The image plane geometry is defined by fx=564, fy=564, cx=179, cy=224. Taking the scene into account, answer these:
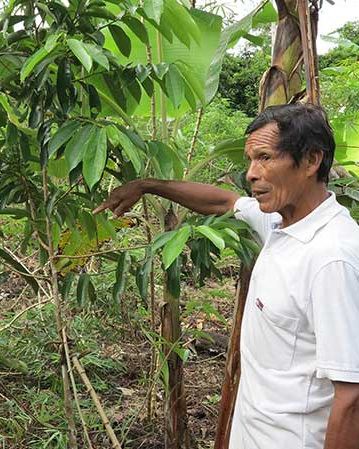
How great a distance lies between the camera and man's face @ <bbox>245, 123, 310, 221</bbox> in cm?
106

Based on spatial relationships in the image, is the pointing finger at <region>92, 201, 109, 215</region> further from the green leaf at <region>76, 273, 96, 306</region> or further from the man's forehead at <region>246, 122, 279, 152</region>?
the man's forehead at <region>246, 122, 279, 152</region>

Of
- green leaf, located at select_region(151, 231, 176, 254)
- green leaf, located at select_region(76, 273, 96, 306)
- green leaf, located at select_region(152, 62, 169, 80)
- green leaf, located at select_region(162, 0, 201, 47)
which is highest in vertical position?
green leaf, located at select_region(162, 0, 201, 47)

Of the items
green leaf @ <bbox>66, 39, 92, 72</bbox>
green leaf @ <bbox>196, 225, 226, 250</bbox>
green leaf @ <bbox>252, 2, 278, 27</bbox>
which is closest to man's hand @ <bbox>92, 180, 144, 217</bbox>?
green leaf @ <bbox>196, 225, 226, 250</bbox>

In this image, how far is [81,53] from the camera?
1.00 metres

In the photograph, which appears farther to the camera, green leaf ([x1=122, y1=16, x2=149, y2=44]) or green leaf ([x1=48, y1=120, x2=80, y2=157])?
green leaf ([x1=122, y1=16, x2=149, y2=44])

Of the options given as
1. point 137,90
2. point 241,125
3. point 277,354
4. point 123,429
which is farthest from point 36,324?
point 241,125

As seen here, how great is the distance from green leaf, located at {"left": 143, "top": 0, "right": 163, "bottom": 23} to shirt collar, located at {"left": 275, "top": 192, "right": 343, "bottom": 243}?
1.55 ft

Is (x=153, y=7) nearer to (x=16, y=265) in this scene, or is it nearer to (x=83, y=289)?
(x=83, y=289)

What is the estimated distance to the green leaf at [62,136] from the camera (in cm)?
114

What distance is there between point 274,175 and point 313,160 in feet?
0.26

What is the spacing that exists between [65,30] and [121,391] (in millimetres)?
1772

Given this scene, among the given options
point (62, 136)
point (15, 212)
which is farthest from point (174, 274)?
point (15, 212)

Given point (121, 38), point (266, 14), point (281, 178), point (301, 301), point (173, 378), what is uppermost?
point (266, 14)

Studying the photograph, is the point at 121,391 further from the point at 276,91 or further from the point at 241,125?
the point at 241,125
